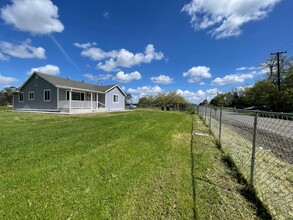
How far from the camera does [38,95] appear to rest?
20.1 metres

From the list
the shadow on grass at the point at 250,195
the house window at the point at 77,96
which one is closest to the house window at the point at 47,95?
the house window at the point at 77,96

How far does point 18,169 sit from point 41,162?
46 cm

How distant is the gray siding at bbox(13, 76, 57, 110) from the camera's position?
18.8 meters

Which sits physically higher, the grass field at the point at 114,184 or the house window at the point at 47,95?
the house window at the point at 47,95

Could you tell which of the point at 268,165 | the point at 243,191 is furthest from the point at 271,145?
the point at 243,191

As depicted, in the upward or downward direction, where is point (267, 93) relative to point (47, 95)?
upward

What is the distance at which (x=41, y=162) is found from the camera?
156 inches

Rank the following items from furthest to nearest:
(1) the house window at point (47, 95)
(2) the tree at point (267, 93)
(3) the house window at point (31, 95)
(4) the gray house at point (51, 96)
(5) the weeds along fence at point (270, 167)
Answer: (2) the tree at point (267, 93)
(3) the house window at point (31, 95)
(1) the house window at point (47, 95)
(4) the gray house at point (51, 96)
(5) the weeds along fence at point (270, 167)

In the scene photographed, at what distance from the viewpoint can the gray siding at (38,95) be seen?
1883 centimetres

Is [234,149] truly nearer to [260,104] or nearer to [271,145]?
[271,145]

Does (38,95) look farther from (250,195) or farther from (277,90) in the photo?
(277,90)

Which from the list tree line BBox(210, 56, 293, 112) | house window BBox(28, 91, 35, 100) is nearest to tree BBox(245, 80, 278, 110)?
tree line BBox(210, 56, 293, 112)

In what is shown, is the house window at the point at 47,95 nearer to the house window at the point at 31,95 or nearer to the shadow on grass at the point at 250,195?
the house window at the point at 31,95

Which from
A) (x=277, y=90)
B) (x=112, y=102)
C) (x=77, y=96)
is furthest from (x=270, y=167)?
(x=277, y=90)
